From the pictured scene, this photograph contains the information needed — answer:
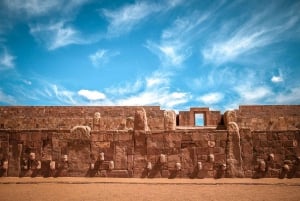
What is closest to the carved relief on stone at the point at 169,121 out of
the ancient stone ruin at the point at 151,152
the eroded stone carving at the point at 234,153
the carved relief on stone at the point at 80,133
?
the ancient stone ruin at the point at 151,152

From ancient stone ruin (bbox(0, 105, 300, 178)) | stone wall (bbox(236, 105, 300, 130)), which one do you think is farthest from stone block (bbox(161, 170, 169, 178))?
stone wall (bbox(236, 105, 300, 130))

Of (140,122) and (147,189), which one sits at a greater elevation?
(140,122)

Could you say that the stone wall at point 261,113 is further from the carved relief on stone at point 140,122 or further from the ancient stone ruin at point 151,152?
the carved relief on stone at point 140,122

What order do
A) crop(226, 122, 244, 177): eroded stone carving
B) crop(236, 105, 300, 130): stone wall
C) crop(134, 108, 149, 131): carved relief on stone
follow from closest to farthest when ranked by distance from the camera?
crop(226, 122, 244, 177): eroded stone carving
crop(134, 108, 149, 131): carved relief on stone
crop(236, 105, 300, 130): stone wall

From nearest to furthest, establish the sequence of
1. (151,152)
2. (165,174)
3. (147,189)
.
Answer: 1. (147,189)
2. (165,174)
3. (151,152)

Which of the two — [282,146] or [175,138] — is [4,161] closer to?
[175,138]

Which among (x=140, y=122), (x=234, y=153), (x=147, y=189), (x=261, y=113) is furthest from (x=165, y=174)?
(x=261, y=113)

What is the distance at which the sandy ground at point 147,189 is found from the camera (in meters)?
Answer: 6.06

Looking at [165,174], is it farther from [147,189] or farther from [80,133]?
[80,133]

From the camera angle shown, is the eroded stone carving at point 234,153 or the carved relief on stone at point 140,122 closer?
the eroded stone carving at point 234,153

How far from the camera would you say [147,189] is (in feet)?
22.9

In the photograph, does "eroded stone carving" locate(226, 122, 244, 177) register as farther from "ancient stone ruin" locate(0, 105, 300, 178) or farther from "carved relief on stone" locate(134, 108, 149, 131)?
"carved relief on stone" locate(134, 108, 149, 131)

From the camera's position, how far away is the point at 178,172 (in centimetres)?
855

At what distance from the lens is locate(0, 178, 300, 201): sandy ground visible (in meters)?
6.06
